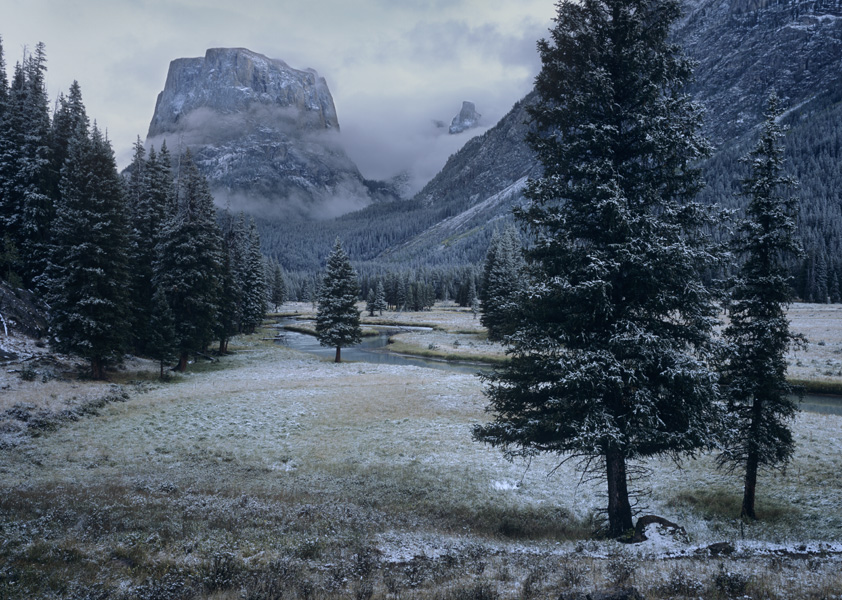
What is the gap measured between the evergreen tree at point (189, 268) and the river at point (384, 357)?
18705 mm

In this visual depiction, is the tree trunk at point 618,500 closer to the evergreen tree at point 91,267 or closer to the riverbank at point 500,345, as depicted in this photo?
the riverbank at point 500,345

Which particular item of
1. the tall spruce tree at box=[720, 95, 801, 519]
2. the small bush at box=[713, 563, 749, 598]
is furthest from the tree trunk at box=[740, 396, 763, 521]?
the small bush at box=[713, 563, 749, 598]

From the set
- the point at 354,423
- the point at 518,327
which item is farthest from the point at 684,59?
the point at 354,423

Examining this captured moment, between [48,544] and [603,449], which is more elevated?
[603,449]

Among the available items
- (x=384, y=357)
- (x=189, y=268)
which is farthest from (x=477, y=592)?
(x=384, y=357)

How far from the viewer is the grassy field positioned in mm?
7766

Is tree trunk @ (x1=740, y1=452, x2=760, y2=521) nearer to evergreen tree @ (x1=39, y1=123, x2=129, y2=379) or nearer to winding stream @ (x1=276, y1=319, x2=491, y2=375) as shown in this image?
winding stream @ (x1=276, y1=319, x2=491, y2=375)

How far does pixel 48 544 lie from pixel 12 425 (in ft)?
48.1

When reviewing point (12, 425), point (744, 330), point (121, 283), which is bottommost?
point (12, 425)

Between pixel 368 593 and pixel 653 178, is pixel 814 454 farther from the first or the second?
pixel 368 593

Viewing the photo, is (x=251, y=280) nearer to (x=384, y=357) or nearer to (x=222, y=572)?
(x=384, y=357)

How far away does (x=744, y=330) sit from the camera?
45.2 feet

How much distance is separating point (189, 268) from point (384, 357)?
28.7 meters

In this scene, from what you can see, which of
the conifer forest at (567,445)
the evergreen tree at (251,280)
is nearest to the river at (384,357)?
the evergreen tree at (251,280)
